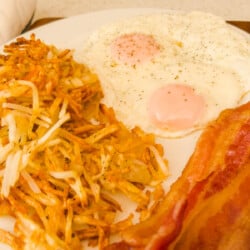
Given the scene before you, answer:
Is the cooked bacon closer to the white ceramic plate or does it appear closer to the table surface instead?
the white ceramic plate

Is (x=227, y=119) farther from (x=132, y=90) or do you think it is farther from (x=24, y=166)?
(x=24, y=166)

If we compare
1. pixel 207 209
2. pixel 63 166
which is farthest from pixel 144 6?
pixel 207 209

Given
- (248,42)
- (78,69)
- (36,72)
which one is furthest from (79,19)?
(248,42)

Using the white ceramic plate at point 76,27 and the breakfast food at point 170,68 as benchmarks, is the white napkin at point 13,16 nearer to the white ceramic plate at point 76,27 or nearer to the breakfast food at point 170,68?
the white ceramic plate at point 76,27

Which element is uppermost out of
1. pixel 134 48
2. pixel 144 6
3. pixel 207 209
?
pixel 207 209

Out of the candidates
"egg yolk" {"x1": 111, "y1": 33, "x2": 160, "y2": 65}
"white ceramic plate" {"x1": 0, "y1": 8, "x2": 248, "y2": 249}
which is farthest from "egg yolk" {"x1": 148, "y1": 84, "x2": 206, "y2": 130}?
"white ceramic plate" {"x1": 0, "y1": 8, "x2": 248, "y2": 249}

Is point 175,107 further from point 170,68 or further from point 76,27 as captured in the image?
point 76,27
